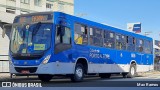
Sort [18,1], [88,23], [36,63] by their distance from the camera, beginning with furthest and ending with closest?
[18,1] → [88,23] → [36,63]

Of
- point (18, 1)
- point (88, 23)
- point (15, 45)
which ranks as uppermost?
point (18, 1)

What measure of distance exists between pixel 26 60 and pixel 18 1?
39.4 metres

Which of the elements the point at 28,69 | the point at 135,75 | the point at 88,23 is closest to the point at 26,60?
the point at 28,69

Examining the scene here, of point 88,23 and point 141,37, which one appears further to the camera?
point 141,37

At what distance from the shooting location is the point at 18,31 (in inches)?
723

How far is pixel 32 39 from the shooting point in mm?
17641

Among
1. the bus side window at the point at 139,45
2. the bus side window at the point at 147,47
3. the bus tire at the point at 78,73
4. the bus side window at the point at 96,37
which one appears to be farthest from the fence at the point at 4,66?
the bus tire at the point at 78,73

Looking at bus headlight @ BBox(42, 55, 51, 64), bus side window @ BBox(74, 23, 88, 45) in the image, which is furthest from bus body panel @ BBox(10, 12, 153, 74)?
bus side window @ BBox(74, 23, 88, 45)

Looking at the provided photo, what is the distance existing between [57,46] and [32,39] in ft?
3.99

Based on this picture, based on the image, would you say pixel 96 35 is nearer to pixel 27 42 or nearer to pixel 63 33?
pixel 63 33

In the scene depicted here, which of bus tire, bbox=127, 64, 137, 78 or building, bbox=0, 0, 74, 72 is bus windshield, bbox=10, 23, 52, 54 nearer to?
bus tire, bbox=127, 64, 137, 78

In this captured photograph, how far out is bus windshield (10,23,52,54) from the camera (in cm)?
1744

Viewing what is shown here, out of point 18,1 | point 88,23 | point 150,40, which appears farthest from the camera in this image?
point 18,1

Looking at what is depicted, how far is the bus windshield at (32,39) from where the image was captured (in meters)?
17.4
